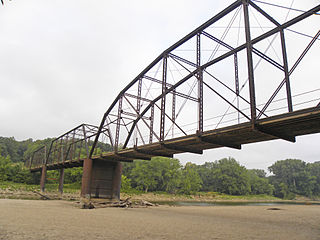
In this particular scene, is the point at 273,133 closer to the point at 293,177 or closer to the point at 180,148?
the point at 180,148

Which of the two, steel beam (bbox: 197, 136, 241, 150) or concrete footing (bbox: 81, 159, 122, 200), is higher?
steel beam (bbox: 197, 136, 241, 150)

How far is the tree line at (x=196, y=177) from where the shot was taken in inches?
2763

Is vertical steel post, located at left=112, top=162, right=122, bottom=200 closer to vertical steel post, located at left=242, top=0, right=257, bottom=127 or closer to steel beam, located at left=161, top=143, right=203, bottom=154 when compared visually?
steel beam, located at left=161, top=143, right=203, bottom=154

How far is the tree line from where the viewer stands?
230 feet

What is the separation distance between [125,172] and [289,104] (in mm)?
74575

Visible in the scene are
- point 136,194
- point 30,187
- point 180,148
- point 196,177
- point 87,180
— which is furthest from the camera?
point 196,177

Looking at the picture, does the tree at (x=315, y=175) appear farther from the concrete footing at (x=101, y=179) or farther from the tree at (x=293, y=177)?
the concrete footing at (x=101, y=179)

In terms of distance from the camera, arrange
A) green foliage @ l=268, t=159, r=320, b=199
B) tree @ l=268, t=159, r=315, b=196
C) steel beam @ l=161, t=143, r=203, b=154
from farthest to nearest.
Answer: tree @ l=268, t=159, r=315, b=196 → green foliage @ l=268, t=159, r=320, b=199 → steel beam @ l=161, t=143, r=203, b=154

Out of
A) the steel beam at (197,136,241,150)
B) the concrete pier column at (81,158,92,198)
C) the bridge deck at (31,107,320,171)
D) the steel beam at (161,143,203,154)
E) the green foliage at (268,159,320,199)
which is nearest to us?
the bridge deck at (31,107,320,171)

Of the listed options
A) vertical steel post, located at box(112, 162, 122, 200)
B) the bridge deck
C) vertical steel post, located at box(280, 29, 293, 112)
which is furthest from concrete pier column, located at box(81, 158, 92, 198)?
vertical steel post, located at box(280, 29, 293, 112)

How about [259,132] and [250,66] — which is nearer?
[259,132]

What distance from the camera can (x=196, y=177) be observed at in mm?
85250

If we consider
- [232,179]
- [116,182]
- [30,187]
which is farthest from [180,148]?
[232,179]

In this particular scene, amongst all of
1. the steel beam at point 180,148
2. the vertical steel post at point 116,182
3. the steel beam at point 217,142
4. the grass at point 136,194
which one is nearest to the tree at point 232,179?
the grass at point 136,194
